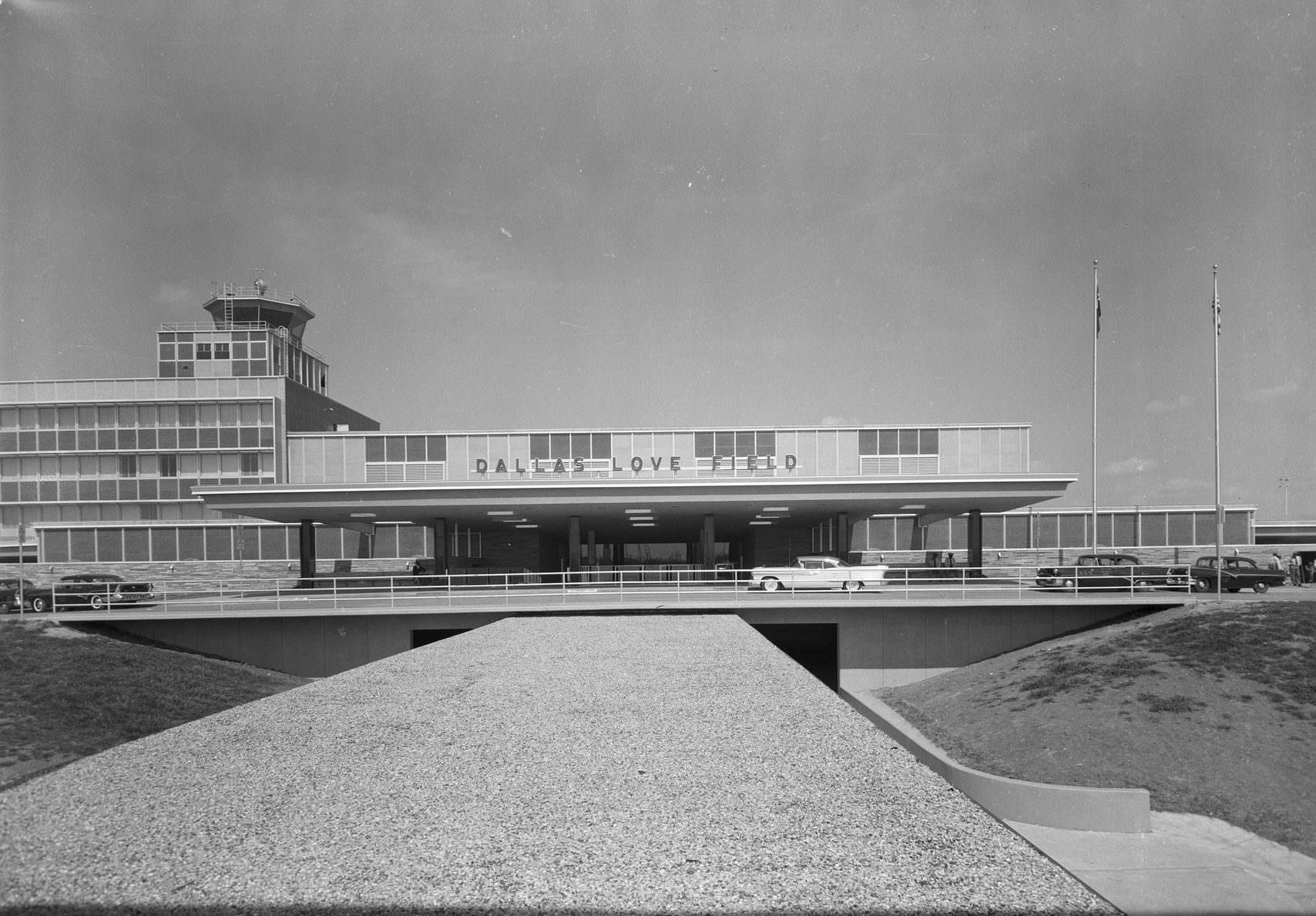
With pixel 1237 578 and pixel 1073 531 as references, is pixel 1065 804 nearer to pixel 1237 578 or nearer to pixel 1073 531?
pixel 1237 578

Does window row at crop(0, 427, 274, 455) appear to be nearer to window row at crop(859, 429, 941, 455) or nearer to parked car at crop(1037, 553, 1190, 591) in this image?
window row at crop(859, 429, 941, 455)

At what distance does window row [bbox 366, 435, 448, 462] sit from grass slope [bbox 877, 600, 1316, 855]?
3050 cm

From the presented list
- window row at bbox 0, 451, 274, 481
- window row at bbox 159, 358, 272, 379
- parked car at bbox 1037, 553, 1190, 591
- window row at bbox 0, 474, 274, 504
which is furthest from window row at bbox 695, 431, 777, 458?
window row at bbox 159, 358, 272, 379

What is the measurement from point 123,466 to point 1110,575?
61.8 metres

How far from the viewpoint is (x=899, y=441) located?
50.2 metres

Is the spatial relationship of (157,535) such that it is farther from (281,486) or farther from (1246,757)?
(1246,757)

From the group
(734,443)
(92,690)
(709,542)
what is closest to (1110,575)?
(709,542)

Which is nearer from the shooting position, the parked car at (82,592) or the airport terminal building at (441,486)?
the parked car at (82,592)

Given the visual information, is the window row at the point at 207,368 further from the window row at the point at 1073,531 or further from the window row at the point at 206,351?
the window row at the point at 1073,531

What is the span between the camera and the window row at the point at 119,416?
208 ft

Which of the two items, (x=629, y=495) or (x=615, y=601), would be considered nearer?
(x=615, y=601)

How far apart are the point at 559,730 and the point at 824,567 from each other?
891 inches

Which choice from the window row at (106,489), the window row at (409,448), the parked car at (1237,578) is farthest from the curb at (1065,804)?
the window row at (106,489)

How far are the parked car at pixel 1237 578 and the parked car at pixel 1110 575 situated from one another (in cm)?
55
